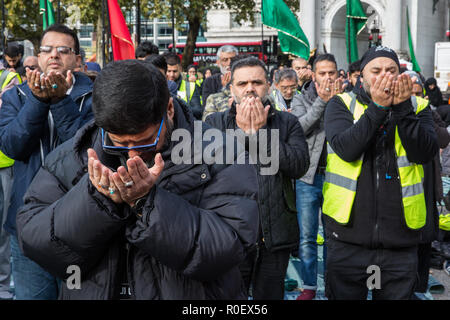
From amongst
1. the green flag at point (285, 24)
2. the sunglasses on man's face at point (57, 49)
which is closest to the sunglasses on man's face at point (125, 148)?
the sunglasses on man's face at point (57, 49)

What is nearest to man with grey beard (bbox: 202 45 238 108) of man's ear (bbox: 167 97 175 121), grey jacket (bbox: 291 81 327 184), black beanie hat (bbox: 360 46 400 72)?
grey jacket (bbox: 291 81 327 184)

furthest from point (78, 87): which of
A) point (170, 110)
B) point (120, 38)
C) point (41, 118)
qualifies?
point (120, 38)

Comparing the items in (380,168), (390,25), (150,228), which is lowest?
(380,168)

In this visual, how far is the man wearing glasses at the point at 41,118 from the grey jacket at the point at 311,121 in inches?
83.4

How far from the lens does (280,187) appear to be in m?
3.94

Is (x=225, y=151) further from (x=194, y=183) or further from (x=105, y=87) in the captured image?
(x=105, y=87)

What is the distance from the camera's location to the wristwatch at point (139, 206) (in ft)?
5.58

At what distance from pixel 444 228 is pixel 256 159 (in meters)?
3.64

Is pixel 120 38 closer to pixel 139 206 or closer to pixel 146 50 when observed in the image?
pixel 146 50

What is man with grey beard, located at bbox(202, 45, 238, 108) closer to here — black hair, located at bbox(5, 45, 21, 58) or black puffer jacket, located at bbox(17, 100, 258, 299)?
black hair, located at bbox(5, 45, 21, 58)

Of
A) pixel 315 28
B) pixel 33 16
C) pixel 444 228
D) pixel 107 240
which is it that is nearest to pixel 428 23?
pixel 315 28

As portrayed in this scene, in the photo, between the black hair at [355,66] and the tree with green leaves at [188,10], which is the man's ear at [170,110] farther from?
the tree with green leaves at [188,10]

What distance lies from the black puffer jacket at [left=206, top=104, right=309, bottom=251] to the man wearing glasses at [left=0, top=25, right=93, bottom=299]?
42.9 inches
